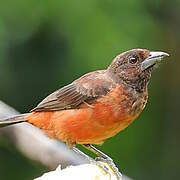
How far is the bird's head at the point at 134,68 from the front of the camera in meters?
3.85

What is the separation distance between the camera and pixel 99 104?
13.1 ft

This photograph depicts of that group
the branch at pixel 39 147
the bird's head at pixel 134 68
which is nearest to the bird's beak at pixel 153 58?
the bird's head at pixel 134 68

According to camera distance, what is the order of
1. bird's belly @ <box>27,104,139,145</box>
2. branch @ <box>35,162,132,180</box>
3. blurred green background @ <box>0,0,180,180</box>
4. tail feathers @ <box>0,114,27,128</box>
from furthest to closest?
blurred green background @ <box>0,0,180,180</box> < tail feathers @ <box>0,114,27,128</box> < bird's belly @ <box>27,104,139,145</box> < branch @ <box>35,162,132,180</box>

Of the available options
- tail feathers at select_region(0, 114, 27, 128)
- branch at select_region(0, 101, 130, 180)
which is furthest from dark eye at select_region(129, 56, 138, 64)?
tail feathers at select_region(0, 114, 27, 128)

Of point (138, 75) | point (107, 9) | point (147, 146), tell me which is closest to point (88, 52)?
point (107, 9)

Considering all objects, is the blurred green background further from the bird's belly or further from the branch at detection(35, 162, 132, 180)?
the branch at detection(35, 162, 132, 180)

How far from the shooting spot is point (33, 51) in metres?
5.86

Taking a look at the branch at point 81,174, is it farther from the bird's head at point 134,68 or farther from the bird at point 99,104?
the bird's head at point 134,68

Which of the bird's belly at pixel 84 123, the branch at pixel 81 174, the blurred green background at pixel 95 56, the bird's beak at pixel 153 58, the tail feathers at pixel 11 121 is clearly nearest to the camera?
the branch at pixel 81 174

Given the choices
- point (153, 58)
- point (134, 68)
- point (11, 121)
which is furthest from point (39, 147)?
point (153, 58)

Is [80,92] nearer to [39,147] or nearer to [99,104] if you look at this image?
[99,104]

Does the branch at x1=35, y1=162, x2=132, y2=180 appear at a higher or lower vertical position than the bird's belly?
higher

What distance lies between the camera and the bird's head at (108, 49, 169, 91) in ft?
12.6

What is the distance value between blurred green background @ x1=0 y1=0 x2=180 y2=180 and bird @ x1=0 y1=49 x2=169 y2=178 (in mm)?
826
